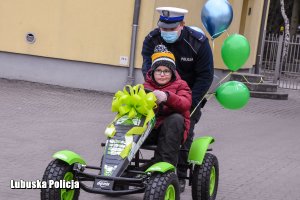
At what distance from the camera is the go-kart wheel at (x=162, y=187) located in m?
6.18

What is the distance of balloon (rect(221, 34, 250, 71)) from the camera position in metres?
8.34

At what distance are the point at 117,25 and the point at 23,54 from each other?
2252 millimetres

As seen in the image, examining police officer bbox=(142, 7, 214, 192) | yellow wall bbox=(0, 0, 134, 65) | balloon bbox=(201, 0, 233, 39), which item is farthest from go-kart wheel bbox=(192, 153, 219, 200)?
yellow wall bbox=(0, 0, 134, 65)

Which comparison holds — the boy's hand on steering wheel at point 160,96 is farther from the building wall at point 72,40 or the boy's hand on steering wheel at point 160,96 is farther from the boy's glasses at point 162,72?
the building wall at point 72,40

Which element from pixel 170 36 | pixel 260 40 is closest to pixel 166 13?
pixel 170 36

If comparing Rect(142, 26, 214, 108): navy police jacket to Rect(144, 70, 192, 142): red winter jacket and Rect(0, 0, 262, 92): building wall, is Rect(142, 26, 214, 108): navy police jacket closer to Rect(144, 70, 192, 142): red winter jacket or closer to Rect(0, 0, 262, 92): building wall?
Rect(144, 70, 192, 142): red winter jacket

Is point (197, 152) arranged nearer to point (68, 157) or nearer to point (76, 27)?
point (68, 157)

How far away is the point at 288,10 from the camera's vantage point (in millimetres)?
40719

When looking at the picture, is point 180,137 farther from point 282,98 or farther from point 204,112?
point 282,98

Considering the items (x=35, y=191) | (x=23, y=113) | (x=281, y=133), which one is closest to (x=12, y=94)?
(x=23, y=113)

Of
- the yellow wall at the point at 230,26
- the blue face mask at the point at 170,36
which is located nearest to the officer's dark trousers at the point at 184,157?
the blue face mask at the point at 170,36

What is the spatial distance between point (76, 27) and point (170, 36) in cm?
1001

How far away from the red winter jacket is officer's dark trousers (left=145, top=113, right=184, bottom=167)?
0.09 metres

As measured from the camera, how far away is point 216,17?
966 cm
